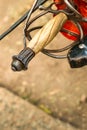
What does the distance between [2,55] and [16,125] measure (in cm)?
98

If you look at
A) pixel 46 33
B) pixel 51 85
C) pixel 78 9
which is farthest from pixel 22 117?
pixel 46 33

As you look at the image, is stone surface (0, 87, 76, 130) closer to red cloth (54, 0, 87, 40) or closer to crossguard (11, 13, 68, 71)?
red cloth (54, 0, 87, 40)

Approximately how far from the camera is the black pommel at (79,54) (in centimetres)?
125

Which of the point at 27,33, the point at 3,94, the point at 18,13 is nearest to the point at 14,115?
the point at 3,94

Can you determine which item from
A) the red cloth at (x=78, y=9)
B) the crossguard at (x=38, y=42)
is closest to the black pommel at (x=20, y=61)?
the crossguard at (x=38, y=42)

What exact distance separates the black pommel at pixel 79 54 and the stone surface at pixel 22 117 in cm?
182

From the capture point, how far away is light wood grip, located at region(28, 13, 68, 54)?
1.17m

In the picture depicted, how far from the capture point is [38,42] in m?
1.17

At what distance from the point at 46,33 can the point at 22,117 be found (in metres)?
2.02

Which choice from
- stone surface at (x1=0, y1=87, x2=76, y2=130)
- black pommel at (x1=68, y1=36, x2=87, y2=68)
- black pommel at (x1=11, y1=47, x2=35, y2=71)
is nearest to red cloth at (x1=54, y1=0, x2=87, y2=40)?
black pommel at (x1=68, y1=36, x2=87, y2=68)

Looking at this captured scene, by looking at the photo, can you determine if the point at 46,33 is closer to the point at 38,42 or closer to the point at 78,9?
the point at 38,42

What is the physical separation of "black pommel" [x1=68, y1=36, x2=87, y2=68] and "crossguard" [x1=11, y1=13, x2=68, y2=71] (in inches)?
3.6

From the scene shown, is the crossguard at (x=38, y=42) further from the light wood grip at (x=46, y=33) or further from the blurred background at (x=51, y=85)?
the blurred background at (x=51, y=85)

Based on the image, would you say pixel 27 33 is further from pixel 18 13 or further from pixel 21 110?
pixel 18 13
